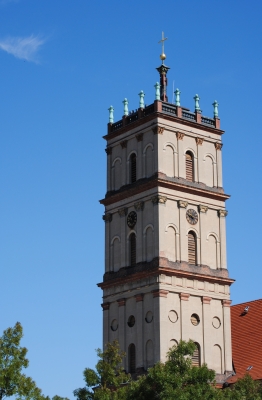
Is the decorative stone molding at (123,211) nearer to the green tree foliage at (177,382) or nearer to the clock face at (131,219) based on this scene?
the clock face at (131,219)

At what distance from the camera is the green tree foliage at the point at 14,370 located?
44.2 m

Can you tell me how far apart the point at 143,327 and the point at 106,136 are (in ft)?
50.9

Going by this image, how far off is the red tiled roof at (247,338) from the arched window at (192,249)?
734 cm

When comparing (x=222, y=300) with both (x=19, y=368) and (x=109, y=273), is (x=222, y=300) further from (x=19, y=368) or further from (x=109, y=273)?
(x=19, y=368)

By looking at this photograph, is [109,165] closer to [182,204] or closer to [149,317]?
[182,204]

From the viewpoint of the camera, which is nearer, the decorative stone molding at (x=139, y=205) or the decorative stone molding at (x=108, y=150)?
the decorative stone molding at (x=139, y=205)

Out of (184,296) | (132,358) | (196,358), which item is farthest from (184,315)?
(132,358)

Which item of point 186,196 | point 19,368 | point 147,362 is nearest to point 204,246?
point 186,196

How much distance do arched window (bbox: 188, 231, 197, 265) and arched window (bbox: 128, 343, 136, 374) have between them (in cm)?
694

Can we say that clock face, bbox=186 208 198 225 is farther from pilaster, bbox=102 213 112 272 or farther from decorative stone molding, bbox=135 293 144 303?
decorative stone molding, bbox=135 293 144 303

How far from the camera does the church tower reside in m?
66.6

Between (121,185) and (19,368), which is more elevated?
(121,185)

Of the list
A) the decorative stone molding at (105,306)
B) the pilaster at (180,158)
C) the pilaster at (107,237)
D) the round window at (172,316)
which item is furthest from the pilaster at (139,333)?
the pilaster at (180,158)

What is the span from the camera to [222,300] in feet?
227
